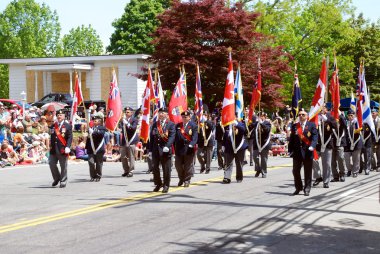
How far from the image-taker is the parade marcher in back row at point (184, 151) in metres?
16.0

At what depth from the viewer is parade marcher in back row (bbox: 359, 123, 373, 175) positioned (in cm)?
2044

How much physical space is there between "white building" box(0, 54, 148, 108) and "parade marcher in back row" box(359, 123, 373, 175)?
81.6 feet

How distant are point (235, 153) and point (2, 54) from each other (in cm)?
5321

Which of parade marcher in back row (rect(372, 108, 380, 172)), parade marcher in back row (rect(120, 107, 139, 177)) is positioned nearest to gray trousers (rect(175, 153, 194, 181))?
parade marcher in back row (rect(120, 107, 139, 177))

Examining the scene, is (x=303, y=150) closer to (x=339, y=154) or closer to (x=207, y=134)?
(x=339, y=154)

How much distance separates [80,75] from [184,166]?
31565 mm

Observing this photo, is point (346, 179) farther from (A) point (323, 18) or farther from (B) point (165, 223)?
(A) point (323, 18)

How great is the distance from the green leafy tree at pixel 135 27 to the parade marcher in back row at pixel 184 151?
48979 millimetres

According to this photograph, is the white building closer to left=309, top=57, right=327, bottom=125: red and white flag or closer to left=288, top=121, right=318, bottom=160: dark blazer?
left=309, top=57, right=327, bottom=125: red and white flag

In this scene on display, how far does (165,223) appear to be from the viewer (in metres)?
10.4

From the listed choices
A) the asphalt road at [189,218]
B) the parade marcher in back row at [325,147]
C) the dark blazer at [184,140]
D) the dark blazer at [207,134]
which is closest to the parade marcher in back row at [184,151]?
the dark blazer at [184,140]

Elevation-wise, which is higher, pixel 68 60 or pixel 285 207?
pixel 68 60

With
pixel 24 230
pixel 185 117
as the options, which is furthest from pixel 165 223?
pixel 185 117

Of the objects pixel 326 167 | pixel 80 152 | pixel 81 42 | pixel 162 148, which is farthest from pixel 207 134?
pixel 81 42
